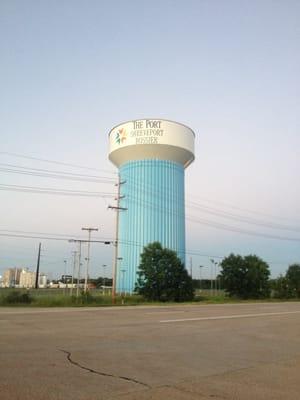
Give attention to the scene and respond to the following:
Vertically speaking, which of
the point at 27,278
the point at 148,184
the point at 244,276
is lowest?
the point at 244,276

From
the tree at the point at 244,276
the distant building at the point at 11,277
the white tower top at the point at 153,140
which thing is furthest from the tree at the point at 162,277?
the distant building at the point at 11,277

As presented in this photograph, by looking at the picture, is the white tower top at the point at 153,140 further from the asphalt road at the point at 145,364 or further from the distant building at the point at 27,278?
the distant building at the point at 27,278

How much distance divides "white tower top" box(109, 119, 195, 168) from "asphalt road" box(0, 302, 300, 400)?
1964 inches

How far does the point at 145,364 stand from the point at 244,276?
5128 cm

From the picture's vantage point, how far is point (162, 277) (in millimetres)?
45906

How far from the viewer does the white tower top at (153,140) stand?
6256cm

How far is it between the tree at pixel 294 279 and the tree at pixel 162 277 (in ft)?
82.6

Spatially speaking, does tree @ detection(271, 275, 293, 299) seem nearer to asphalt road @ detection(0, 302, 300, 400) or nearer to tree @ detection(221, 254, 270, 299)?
tree @ detection(221, 254, 270, 299)

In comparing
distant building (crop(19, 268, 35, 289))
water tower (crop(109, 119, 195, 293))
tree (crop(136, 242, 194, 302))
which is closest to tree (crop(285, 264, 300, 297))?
water tower (crop(109, 119, 195, 293))

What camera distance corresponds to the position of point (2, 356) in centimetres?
915

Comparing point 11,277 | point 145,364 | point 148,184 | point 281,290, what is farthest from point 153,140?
point 11,277

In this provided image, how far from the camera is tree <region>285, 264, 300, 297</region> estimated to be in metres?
66.3

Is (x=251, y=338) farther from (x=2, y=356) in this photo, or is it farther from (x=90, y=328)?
(x=2, y=356)

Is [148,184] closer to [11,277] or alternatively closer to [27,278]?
[27,278]
